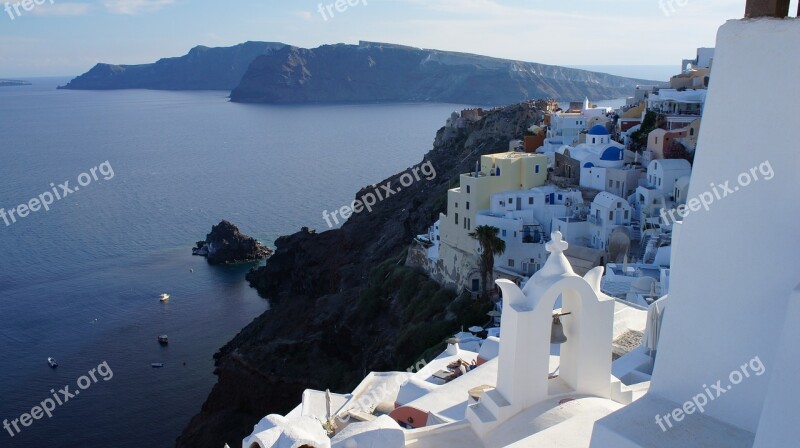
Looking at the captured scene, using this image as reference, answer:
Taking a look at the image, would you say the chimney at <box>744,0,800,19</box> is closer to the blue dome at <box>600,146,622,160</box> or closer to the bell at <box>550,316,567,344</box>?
the bell at <box>550,316,567,344</box>

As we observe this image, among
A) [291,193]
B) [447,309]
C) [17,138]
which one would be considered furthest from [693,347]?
[17,138]

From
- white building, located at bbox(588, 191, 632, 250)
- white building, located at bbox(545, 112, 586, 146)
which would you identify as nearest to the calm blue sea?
white building, located at bbox(588, 191, 632, 250)

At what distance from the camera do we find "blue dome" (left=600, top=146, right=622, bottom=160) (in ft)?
122

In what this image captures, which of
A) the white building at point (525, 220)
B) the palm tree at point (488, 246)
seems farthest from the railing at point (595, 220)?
the palm tree at point (488, 246)

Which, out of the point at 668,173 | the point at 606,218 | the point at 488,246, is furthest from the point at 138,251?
the point at 668,173

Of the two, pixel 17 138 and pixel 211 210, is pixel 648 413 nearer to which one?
pixel 211 210

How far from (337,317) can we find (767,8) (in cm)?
3748

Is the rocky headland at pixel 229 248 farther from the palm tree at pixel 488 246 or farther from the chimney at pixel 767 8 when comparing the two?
the chimney at pixel 767 8

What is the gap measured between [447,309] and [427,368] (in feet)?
44.4

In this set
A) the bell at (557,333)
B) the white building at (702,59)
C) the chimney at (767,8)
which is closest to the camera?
the chimney at (767,8)

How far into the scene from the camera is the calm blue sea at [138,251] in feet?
125

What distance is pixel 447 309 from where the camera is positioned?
32469 millimetres

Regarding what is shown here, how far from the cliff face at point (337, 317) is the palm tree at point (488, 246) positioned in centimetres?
164

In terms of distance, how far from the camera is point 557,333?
879 centimetres
